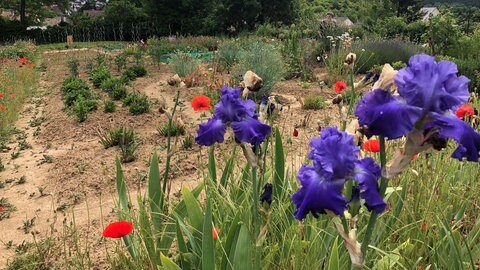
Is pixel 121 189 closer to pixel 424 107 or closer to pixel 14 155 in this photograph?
pixel 424 107

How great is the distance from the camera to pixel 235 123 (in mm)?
1475

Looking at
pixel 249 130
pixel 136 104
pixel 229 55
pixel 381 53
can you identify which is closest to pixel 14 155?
pixel 136 104

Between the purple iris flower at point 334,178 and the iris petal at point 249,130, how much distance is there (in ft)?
1.33

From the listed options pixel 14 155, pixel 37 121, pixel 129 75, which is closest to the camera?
pixel 14 155

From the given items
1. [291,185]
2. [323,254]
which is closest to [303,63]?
[291,185]

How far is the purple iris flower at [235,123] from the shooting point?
1444mm

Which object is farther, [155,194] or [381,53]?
[381,53]

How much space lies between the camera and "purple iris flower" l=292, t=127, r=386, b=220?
0.96 meters

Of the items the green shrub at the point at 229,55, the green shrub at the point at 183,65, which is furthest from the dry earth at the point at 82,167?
the green shrub at the point at 229,55

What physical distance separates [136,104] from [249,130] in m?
5.32

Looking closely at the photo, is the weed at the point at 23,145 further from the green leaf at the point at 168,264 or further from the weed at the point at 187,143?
the green leaf at the point at 168,264

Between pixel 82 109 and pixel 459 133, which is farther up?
pixel 459 133

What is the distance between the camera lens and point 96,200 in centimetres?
382

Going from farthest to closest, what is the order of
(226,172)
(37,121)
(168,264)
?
A: 1. (37,121)
2. (226,172)
3. (168,264)
